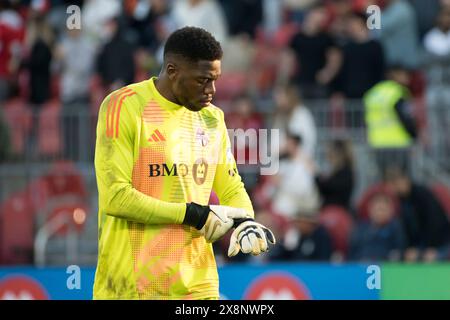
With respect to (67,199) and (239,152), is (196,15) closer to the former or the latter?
(67,199)

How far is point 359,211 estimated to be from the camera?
14344 mm

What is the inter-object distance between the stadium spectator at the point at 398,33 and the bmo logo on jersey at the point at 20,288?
5.32 meters

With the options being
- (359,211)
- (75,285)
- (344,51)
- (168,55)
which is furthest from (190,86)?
(344,51)

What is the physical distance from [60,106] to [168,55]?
8477 mm

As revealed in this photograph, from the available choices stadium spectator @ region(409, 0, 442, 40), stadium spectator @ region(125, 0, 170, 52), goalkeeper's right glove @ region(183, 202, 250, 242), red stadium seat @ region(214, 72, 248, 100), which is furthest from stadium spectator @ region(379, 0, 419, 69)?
goalkeeper's right glove @ region(183, 202, 250, 242)

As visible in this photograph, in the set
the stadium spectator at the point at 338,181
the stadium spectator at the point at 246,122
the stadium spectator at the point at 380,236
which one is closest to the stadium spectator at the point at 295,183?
the stadium spectator at the point at 338,181

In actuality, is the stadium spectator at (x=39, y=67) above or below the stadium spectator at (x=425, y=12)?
below

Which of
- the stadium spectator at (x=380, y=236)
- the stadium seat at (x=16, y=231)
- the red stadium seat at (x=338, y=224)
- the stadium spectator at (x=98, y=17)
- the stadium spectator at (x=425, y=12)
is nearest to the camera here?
the stadium spectator at (x=380, y=236)

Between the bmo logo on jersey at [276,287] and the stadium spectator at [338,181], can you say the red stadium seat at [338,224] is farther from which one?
the bmo logo on jersey at [276,287]

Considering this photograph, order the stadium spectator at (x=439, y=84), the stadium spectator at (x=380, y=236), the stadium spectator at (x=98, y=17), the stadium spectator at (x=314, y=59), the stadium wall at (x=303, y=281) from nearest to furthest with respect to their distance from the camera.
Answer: the stadium wall at (x=303, y=281) < the stadium spectator at (x=380, y=236) < the stadium spectator at (x=439, y=84) < the stadium spectator at (x=314, y=59) < the stadium spectator at (x=98, y=17)

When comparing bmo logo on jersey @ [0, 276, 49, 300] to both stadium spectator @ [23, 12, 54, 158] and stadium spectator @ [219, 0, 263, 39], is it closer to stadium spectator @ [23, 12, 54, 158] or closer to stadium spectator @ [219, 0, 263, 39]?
stadium spectator @ [23, 12, 54, 158]

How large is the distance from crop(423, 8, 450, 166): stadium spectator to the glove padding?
26.8 feet

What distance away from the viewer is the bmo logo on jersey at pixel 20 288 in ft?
43.1

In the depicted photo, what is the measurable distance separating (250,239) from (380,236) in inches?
279
